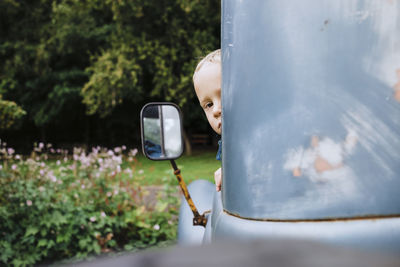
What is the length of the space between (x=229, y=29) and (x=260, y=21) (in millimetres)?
113

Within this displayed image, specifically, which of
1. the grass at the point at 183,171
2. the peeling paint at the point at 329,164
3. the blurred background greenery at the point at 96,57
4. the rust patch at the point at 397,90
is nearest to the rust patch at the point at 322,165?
the peeling paint at the point at 329,164

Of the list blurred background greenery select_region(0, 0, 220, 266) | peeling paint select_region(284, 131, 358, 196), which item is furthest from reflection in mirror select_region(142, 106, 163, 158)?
peeling paint select_region(284, 131, 358, 196)

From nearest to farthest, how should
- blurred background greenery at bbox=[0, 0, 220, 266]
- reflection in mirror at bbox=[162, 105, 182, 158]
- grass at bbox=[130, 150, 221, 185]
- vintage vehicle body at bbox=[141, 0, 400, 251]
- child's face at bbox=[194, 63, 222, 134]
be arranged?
vintage vehicle body at bbox=[141, 0, 400, 251] → child's face at bbox=[194, 63, 222, 134] → reflection in mirror at bbox=[162, 105, 182, 158] → blurred background greenery at bbox=[0, 0, 220, 266] → grass at bbox=[130, 150, 221, 185]

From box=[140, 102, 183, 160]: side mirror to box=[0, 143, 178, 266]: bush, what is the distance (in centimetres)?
250

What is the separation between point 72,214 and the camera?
425 centimetres

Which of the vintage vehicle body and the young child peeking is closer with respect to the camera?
the vintage vehicle body

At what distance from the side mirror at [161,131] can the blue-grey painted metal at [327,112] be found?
0.96 metres

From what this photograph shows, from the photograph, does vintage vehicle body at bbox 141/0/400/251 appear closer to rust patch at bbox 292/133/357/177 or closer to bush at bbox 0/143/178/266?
rust patch at bbox 292/133/357/177

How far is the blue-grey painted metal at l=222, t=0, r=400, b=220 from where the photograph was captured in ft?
2.85

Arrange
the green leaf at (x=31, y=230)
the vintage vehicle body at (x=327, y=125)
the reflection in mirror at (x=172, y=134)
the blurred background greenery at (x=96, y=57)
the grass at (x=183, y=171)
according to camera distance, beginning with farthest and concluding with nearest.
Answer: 1. the blurred background greenery at (x=96, y=57)
2. the grass at (x=183, y=171)
3. the green leaf at (x=31, y=230)
4. the reflection in mirror at (x=172, y=134)
5. the vintage vehicle body at (x=327, y=125)

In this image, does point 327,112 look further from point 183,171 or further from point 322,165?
point 183,171

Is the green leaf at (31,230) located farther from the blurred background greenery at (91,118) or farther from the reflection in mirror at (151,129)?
the reflection in mirror at (151,129)

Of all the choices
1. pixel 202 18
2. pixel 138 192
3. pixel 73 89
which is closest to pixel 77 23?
pixel 73 89

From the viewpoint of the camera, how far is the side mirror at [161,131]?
189cm
